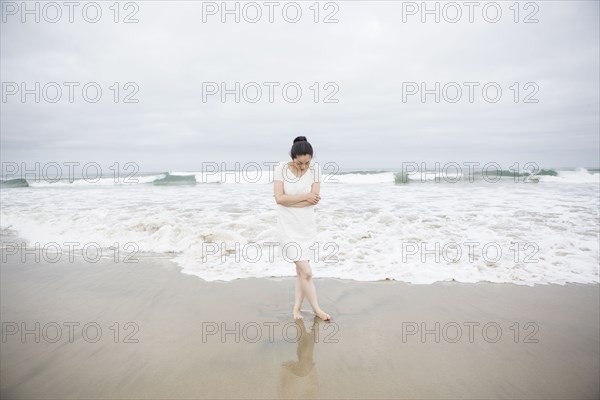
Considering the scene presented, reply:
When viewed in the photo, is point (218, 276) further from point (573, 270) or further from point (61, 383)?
point (573, 270)

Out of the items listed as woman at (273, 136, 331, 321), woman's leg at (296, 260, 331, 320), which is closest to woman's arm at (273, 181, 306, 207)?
woman at (273, 136, 331, 321)

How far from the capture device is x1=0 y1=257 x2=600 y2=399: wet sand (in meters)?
2.59

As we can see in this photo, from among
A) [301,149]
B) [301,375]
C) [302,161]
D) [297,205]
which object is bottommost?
[301,375]

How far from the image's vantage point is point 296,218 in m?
3.63

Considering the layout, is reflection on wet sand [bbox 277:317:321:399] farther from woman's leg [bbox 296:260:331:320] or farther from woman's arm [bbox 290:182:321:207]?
woman's arm [bbox 290:182:321:207]

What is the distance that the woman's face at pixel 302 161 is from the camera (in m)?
3.41

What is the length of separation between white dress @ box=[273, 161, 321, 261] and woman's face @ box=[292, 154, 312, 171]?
0.25 ft

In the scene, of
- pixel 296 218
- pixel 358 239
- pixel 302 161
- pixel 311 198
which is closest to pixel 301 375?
pixel 296 218

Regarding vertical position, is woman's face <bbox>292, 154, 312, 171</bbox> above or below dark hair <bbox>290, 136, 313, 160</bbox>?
below

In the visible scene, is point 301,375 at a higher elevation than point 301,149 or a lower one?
lower

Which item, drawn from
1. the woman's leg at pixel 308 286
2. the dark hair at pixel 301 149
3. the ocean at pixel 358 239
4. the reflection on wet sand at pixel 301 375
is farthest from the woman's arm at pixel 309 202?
the ocean at pixel 358 239

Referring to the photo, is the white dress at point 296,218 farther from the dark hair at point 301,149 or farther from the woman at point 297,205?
the dark hair at point 301,149

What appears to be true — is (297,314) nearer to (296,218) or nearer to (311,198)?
(296,218)

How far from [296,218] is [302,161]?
2.16ft
